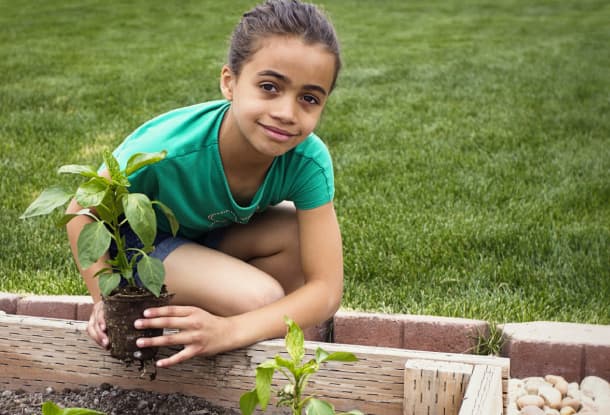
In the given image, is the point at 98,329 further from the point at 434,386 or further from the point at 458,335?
the point at 458,335

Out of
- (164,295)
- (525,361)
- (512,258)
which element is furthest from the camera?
(512,258)

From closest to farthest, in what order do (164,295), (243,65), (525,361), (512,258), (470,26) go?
(164,295) < (243,65) < (525,361) < (512,258) < (470,26)

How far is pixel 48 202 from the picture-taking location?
1734mm

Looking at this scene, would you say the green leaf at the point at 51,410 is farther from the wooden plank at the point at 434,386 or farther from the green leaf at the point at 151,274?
the wooden plank at the point at 434,386

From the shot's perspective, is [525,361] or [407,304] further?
[407,304]

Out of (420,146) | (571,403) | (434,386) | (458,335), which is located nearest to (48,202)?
(434,386)

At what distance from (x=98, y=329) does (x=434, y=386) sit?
786 millimetres

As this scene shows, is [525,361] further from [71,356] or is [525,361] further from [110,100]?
[110,100]

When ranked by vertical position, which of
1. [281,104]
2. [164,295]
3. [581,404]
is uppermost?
[281,104]

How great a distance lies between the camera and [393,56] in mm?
9172

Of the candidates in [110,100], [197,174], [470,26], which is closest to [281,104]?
[197,174]

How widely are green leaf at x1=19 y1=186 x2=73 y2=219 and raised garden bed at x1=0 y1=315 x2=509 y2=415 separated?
15.8 inches

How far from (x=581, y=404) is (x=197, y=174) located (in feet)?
4.24

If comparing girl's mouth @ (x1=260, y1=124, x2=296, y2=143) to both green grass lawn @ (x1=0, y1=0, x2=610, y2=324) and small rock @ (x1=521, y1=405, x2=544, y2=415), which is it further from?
small rock @ (x1=521, y1=405, x2=544, y2=415)
